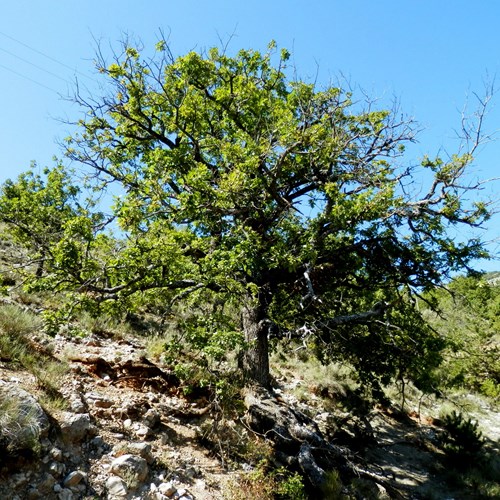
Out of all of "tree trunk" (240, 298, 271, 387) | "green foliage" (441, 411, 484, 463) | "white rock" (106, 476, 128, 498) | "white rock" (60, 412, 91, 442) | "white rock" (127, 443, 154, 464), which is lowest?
"green foliage" (441, 411, 484, 463)

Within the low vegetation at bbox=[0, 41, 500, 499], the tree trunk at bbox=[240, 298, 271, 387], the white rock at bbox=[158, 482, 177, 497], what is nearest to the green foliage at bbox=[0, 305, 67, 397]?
the low vegetation at bbox=[0, 41, 500, 499]

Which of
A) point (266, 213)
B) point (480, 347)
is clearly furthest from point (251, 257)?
point (480, 347)

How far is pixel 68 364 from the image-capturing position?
720 cm

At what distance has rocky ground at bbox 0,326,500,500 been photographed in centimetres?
479

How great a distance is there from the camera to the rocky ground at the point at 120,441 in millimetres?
4793

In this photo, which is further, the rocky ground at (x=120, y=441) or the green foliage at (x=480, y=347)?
the green foliage at (x=480, y=347)

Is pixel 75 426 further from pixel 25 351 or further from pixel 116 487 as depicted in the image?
pixel 25 351

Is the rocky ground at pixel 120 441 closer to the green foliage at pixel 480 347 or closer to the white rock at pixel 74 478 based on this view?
the white rock at pixel 74 478

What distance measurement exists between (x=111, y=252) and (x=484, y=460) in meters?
11.7

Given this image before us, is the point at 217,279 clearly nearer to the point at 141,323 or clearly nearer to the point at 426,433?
the point at 141,323

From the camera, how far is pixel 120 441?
5.78 metres

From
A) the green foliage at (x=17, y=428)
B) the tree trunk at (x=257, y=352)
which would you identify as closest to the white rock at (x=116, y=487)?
the green foliage at (x=17, y=428)

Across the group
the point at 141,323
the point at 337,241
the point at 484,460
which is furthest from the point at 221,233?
the point at 484,460

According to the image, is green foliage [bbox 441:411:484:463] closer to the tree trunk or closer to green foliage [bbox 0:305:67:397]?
the tree trunk
